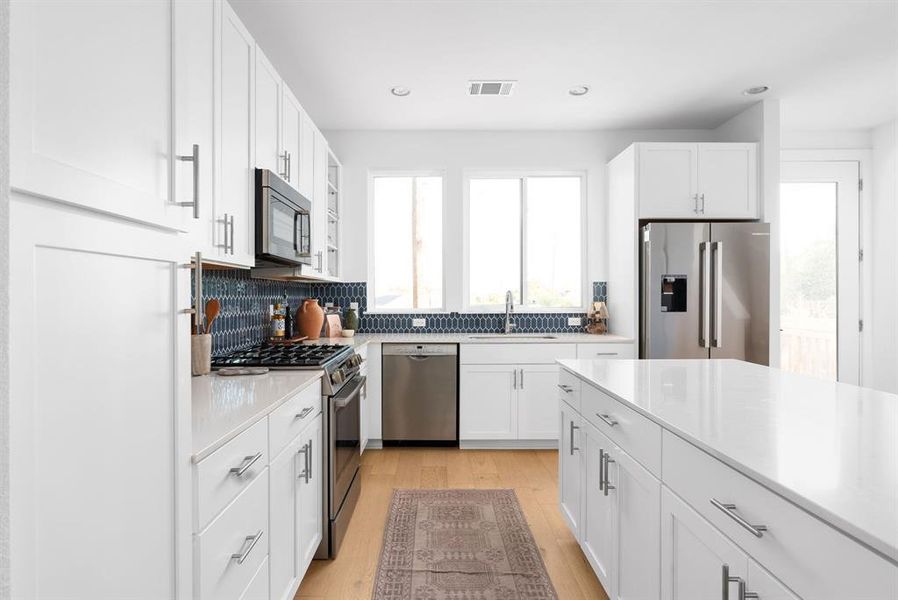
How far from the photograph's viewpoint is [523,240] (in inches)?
178

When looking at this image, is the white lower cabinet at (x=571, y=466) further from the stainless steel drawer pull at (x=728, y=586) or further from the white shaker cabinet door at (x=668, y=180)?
the white shaker cabinet door at (x=668, y=180)

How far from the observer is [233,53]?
188 centimetres

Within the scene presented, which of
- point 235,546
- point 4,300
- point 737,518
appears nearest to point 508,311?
point 235,546

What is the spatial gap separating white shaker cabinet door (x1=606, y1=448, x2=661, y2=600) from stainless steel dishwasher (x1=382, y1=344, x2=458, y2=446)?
2203 millimetres

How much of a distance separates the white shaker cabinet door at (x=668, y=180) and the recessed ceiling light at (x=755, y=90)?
469mm

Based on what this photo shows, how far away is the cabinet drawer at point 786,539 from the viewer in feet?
2.31

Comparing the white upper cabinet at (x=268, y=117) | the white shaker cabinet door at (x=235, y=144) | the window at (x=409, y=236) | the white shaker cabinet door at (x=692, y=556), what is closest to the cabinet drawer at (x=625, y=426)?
the white shaker cabinet door at (x=692, y=556)

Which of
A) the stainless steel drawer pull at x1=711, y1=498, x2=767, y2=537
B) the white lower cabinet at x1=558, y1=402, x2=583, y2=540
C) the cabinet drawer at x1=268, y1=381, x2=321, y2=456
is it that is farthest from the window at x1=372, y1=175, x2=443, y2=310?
the stainless steel drawer pull at x1=711, y1=498, x2=767, y2=537

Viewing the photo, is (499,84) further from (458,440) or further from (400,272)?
(458,440)

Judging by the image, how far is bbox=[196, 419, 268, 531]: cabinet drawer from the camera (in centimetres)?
111

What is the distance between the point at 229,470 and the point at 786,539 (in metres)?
1.22

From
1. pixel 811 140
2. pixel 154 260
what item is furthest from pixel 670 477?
pixel 811 140

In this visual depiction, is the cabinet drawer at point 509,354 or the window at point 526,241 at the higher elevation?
the window at point 526,241

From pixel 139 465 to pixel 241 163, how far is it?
144cm
